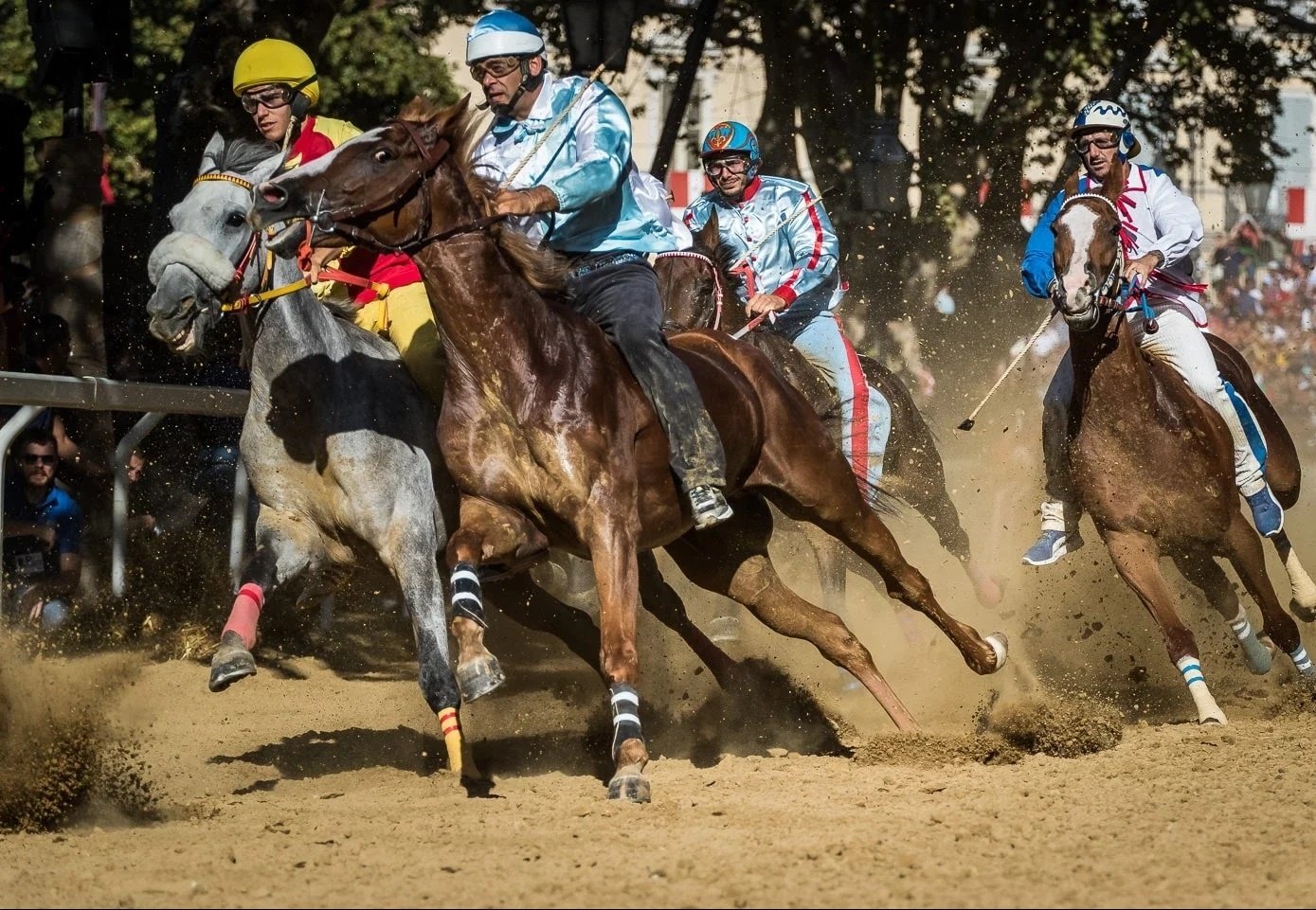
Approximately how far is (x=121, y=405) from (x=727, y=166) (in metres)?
3.31

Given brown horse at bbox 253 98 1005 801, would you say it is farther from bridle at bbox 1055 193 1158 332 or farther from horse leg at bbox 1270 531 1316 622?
horse leg at bbox 1270 531 1316 622

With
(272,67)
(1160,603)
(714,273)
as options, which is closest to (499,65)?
(272,67)

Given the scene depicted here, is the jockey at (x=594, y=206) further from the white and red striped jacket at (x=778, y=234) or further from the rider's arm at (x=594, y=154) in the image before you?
the white and red striped jacket at (x=778, y=234)

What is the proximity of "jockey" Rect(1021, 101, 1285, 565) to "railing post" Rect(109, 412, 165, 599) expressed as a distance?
4.38m

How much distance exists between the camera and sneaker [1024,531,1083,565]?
8.78m

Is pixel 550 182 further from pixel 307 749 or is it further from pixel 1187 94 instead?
pixel 1187 94

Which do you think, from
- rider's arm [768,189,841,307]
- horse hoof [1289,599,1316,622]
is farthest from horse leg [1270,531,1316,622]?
rider's arm [768,189,841,307]

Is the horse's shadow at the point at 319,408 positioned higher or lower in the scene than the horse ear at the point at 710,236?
lower

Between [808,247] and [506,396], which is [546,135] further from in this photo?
[808,247]

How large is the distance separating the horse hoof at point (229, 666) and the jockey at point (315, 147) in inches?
55.2

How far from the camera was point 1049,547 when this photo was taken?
879 cm

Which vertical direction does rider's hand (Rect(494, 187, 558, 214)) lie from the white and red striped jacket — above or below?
above

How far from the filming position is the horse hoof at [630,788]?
6203 mm

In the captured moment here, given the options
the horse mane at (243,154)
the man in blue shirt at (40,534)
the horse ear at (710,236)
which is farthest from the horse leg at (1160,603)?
the man in blue shirt at (40,534)
